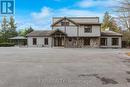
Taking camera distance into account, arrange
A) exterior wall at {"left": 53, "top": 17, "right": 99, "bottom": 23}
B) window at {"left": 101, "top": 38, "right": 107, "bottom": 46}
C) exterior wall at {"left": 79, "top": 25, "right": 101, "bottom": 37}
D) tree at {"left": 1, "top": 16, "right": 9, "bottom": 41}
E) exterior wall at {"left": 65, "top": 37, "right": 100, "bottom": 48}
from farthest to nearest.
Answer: tree at {"left": 1, "top": 16, "right": 9, "bottom": 41}
exterior wall at {"left": 53, "top": 17, "right": 99, "bottom": 23}
window at {"left": 101, "top": 38, "right": 107, "bottom": 46}
exterior wall at {"left": 65, "top": 37, "right": 100, "bottom": 48}
exterior wall at {"left": 79, "top": 25, "right": 101, "bottom": 37}

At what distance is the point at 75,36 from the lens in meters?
42.1

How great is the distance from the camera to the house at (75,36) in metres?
41.6

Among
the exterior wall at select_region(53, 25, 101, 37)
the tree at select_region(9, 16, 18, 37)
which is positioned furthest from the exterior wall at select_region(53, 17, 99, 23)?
the tree at select_region(9, 16, 18, 37)

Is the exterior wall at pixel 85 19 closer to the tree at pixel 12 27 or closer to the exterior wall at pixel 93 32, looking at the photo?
the exterior wall at pixel 93 32

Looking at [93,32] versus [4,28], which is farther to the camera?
[4,28]

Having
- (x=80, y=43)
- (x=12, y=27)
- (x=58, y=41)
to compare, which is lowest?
(x=80, y=43)

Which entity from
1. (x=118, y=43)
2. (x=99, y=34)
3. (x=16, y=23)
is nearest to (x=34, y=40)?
(x=99, y=34)

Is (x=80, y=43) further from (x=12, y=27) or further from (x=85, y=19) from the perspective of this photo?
(x=12, y=27)

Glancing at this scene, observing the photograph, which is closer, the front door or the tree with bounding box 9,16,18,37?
the front door

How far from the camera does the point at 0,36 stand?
63062mm

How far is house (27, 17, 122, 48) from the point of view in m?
41.6

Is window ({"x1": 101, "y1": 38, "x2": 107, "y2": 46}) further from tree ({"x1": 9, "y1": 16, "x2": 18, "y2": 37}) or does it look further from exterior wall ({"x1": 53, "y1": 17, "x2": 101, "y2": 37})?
tree ({"x1": 9, "y1": 16, "x2": 18, "y2": 37})

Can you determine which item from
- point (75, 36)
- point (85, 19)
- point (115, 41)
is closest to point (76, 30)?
point (75, 36)

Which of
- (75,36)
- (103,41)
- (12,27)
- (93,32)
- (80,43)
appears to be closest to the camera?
(93,32)
